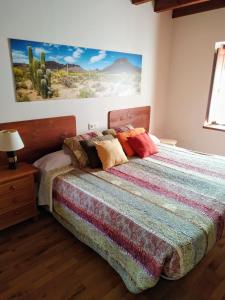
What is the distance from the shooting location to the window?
3466 millimetres

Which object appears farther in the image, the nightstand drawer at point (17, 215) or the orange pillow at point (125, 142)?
the orange pillow at point (125, 142)

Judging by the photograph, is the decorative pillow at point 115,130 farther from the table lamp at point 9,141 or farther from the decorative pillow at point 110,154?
the table lamp at point 9,141

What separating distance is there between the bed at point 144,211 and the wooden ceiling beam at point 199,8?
2.25 m

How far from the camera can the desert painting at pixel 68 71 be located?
2.29 metres

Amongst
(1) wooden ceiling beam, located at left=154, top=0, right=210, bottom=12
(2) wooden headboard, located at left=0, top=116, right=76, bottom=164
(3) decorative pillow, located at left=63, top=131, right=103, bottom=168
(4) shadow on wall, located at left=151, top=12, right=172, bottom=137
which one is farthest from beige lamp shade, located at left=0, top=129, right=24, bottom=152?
(1) wooden ceiling beam, located at left=154, top=0, right=210, bottom=12

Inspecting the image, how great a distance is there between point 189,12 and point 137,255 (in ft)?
11.9

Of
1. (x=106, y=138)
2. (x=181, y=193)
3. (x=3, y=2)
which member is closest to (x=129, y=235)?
(x=181, y=193)

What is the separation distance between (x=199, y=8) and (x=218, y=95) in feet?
4.38

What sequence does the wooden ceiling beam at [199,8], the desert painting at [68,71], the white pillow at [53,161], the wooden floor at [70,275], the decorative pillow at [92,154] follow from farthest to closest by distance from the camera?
the wooden ceiling beam at [199,8]
the decorative pillow at [92,154]
the white pillow at [53,161]
the desert painting at [68,71]
the wooden floor at [70,275]

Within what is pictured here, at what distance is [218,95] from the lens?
3678mm

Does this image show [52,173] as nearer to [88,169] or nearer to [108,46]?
[88,169]

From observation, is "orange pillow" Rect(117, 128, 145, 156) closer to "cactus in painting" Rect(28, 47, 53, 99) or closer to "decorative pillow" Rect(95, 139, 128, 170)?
"decorative pillow" Rect(95, 139, 128, 170)

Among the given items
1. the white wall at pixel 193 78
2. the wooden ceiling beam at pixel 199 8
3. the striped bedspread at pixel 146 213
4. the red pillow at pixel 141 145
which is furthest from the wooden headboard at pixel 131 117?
the wooden ceiling beam at pixel 199 8

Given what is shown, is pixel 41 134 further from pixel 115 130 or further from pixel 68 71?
pixel 115 130
